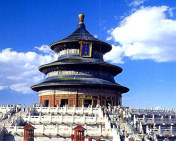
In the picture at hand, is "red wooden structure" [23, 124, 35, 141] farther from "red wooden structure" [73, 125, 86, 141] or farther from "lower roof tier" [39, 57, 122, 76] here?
"lower roof tier" [39, 57, 122, 76]

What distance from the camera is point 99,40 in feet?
169

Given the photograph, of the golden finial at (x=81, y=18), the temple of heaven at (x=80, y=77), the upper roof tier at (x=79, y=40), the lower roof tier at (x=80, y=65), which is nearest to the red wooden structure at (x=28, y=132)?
the temple of heaven at (x=80, y=77)

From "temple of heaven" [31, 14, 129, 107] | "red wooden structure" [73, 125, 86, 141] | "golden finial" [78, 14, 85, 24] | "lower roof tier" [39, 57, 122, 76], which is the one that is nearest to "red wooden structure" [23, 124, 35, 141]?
"red wooden structure" [73, 125, 86, 141]

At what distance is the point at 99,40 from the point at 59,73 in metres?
10.1

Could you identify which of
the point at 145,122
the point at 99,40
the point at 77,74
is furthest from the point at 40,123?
the point at 99,40

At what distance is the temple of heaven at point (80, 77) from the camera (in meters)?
45.2

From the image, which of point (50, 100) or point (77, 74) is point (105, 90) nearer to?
point (77, 74)

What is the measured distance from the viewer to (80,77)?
154 ft

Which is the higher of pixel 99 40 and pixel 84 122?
pixel 99 40

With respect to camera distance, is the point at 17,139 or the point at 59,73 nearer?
the point at 17,139

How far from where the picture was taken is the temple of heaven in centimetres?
4525

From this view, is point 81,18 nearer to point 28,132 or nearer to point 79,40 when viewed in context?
point 79,40

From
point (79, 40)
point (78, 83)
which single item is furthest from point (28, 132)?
point (79, 40)

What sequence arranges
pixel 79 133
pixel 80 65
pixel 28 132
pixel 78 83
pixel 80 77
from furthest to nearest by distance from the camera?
pixel 80 65, pixel 80 77, pixel 78 83, pixel 28 132, pixel 79 133
